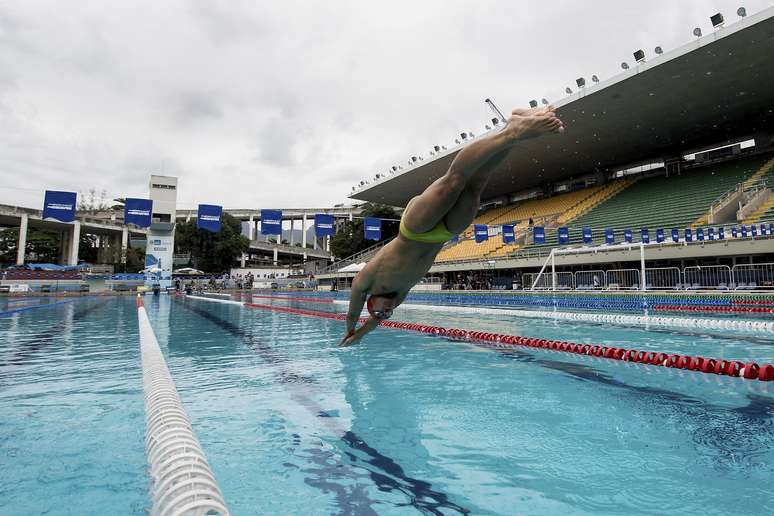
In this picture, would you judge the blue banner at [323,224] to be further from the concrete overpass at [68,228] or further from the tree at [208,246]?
the tree at [208,246]

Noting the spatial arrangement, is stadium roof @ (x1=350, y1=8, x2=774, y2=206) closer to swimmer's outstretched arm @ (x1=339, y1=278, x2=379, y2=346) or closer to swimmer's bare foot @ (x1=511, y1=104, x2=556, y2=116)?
swimmer's bare foot @ (x1=511, y1=104, x2=556, y2=116)

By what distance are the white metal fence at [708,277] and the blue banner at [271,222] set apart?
52.4ft

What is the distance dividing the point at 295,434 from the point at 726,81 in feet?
73.4

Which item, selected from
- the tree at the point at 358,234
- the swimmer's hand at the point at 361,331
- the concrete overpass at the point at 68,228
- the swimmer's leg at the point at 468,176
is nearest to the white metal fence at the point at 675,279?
the swimmer's hand at the point at 361,331

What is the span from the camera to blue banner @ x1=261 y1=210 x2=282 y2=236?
15.6 m

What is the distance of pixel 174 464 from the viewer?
212 cm

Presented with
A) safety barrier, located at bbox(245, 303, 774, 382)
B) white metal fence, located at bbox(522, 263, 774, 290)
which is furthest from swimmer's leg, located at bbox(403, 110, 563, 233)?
white metal fence, located at bbox(522, 263, 774, 290)

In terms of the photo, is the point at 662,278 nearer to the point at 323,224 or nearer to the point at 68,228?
the point at 323,224

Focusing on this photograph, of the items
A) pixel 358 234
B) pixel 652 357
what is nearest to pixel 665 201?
pixel 652 357

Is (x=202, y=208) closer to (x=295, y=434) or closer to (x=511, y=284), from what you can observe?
(x=295, y=434)

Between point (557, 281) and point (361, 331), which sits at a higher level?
point (557, 281)

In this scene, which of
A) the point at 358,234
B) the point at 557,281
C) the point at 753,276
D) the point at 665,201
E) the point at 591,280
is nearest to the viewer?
the point at 753,276

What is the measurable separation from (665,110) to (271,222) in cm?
1917

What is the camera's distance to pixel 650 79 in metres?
→ 17.5
